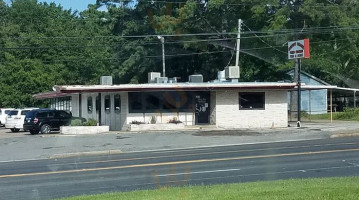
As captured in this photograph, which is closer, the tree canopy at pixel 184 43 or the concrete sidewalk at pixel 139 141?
the concrete sidewalk at pixel 139 141

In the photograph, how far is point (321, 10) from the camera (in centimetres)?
4678

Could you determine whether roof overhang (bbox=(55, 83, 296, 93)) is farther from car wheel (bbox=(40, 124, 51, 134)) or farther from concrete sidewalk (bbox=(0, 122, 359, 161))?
concrete sidewalk (bbox=(0, 122, 359, 161))

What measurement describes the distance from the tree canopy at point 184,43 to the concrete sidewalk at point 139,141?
1728cm

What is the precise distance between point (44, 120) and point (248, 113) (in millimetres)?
12877

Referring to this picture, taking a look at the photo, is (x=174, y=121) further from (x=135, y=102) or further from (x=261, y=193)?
(x=261, y=193)

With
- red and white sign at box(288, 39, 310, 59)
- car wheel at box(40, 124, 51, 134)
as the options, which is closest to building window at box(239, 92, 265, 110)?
red and white sign at box(288, 39, 310, 59)

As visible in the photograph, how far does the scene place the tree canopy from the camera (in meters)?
48.7

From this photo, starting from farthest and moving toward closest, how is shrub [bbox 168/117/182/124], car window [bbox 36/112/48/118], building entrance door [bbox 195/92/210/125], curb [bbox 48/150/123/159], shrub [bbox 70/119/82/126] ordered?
car window [bbox 36/112/48/118], building entrance door [bbox 195/92/210/125], shrub [bbox 168/117/182/124], shrub [bbox 70/119/82/126], curb [bbox 48/150/123/159]

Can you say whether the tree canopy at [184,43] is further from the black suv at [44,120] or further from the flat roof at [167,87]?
the black suv at [44,120]

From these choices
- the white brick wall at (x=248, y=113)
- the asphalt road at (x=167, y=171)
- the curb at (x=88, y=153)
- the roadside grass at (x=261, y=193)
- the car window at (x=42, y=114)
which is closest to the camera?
the roadside grass at (x=261, y=193)

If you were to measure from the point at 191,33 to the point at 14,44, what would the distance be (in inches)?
970

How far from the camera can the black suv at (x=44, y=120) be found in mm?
36906

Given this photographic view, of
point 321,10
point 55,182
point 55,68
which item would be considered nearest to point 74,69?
point 55,68

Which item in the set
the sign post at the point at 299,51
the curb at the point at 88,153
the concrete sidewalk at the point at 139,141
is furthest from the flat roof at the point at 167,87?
the curb at the point at 88,153
